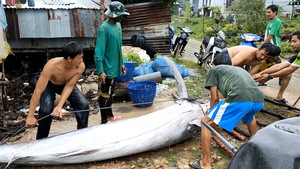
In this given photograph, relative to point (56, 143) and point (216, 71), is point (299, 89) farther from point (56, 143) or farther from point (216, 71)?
point (56, 143)

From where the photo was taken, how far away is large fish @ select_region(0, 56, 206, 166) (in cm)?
280

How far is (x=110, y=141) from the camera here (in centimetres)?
299

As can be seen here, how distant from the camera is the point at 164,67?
22.5 ft

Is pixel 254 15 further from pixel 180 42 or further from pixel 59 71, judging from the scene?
pixel 59 71

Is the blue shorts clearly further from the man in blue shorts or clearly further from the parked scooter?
the parked scooter

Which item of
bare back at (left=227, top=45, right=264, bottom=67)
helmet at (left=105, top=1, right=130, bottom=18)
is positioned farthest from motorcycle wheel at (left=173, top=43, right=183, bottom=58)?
helmet at (left=105, top=1, right=130, bottom=18)

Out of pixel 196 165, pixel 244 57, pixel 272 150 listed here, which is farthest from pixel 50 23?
pixel 272 150

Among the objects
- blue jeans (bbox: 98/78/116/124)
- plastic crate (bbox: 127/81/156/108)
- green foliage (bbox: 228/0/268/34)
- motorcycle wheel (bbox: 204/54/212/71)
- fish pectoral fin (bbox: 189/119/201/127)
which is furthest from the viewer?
green foliage (bbox: 228/0/268/34)

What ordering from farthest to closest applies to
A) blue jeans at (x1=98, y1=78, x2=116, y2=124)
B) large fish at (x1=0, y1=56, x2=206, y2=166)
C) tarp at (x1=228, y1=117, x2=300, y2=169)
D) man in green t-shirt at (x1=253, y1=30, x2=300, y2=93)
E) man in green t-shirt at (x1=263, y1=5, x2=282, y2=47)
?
man in green t-shirt at (x1=263, y1=5, x2=282, y2=47) < man in green t-shirt at (x1=253, y1=30, x2=300, y2=93) < blue jeans at (x1=98, y1=78, x2=116, y2=124) < large fish at (x1=0, y1=56, x2=206, y2=166) < tarp at (x1=228, y1=117, x2=300, y2=169)

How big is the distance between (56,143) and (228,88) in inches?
79.6

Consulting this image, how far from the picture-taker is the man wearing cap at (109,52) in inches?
147

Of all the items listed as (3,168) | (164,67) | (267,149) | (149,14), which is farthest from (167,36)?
(267,149)

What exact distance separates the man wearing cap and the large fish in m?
0.59

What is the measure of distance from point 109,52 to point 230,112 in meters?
1.97
